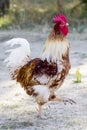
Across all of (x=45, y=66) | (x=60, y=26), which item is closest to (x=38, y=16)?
(x=60, y=26)

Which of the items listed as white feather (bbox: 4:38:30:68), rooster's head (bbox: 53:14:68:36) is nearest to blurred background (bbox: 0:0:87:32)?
rooster's head (bbox: 53:14:68:36)

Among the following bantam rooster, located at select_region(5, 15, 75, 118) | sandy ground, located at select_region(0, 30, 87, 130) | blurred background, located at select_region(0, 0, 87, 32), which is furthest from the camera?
blurred background, located at select_region(0, 0, 87, 32)

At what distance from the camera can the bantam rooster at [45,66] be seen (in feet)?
18.6

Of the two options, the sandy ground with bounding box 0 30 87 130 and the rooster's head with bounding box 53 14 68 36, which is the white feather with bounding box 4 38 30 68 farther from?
the sandy ground with bounding box 0 30 87 130

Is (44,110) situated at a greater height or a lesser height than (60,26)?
lesser

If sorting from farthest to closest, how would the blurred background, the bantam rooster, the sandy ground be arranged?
the blurred background → the sandy ground → the bantam rooster

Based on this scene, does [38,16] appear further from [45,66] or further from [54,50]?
[45,66]

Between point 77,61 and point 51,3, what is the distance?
7.70 metres

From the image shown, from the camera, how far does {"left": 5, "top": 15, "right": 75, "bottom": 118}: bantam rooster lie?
5676 mm

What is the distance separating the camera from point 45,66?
572cm

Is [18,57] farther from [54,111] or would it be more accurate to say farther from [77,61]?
[77,61]

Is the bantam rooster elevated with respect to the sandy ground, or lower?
elevated

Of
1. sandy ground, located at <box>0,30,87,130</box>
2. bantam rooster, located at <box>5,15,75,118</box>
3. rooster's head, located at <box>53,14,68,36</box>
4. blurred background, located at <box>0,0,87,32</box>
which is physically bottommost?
blurred background, located at <box>0,0,87,32</box>

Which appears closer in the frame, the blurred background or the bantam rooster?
the bantam rooster
